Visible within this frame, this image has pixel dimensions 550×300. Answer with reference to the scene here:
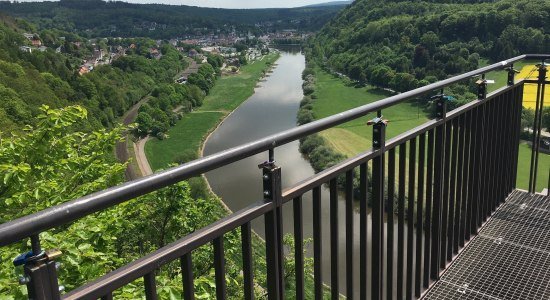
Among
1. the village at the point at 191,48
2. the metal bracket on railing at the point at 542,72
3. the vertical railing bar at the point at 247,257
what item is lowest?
the village at the point at 191,48

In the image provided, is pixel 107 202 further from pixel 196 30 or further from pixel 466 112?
pixel 196 30

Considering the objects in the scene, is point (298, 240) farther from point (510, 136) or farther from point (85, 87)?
point (85, 87)

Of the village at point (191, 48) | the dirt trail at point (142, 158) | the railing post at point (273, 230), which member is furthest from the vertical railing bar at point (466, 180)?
the village at point (191, 48)

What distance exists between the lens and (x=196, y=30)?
12606 cm

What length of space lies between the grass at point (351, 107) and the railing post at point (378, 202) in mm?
13302

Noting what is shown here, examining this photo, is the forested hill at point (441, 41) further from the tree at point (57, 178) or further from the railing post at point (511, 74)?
the railing post at point (511, 74)

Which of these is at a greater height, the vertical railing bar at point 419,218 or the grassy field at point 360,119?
the vertical railing bar at point 419,218

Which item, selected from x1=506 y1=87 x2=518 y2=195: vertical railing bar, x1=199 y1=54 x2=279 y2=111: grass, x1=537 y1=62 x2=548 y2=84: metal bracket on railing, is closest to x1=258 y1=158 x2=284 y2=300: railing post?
x1=506 y1=87 x2=518 y2=195: vertical railing bar

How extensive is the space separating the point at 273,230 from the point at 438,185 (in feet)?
4.98

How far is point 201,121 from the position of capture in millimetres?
39656

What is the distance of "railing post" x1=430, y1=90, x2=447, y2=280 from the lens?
2469 mm

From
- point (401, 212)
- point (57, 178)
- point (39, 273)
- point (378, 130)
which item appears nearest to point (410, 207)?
point (401, 212)

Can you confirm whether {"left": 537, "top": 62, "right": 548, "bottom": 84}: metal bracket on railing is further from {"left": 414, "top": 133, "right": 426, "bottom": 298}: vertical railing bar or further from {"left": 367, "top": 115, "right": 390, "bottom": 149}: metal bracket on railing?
{"left": 367, "top": 115, "right": 390, "bottom": 149}: metal bracket on railing

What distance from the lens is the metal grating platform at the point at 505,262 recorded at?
2.61 metres
